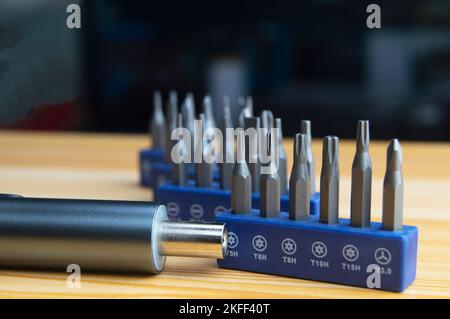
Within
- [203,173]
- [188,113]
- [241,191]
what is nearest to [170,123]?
[188,113]

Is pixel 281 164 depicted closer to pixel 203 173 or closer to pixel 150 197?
pixel 203 173

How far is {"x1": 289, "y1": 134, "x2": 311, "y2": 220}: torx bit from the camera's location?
0.55m

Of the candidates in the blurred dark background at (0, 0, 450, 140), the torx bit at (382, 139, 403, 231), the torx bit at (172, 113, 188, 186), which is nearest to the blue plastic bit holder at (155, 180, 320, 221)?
the torx bit at (172, 113, 188, 186)

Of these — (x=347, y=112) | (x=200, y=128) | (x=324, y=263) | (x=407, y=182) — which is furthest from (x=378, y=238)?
(x=347, y=112)

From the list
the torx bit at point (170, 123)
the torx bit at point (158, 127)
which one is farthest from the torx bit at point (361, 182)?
the torx bit at point (158, 127)

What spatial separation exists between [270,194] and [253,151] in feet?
0.18

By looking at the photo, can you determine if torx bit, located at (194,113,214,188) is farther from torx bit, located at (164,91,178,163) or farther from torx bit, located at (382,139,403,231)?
torx bit, located at (382,139,403,231)

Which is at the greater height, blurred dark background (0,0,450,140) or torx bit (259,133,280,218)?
blurred dark background (0,0,450,140)

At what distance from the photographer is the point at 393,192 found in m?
0.52

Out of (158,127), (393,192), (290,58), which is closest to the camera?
(393,192)

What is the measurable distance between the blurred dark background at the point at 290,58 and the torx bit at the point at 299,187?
1.29 meters

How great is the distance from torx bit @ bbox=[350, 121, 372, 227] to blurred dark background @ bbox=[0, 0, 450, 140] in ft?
4.29

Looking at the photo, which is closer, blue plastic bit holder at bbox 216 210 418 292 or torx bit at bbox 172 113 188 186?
blue plastic bit holder at bbox 216 210 418 292

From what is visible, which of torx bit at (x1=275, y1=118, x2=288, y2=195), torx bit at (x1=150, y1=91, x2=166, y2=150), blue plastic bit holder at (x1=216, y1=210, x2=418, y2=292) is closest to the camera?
blue plastic bit holder at (x1=216, y1=210, x2=418, y2=292)
